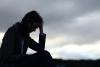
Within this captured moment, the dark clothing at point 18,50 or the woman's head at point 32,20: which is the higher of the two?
the woman's head at point 32,20

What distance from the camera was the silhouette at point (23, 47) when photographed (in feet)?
23.8

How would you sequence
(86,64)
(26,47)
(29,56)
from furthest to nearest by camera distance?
(86,64), (26,47), (29,56)

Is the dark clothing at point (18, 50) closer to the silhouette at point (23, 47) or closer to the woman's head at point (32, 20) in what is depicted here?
the silhouette at point (23, 47)

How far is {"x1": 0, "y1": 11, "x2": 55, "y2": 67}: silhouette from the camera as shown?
727 cm

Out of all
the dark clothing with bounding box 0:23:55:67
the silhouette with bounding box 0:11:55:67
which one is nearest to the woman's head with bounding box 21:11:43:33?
the silhouette with bounding box 0:11:55:67

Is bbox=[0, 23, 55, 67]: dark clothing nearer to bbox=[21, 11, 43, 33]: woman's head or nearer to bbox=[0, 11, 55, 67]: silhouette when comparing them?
bbox=[0, 11, 55, 67]: silhouette

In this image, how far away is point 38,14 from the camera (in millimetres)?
7488

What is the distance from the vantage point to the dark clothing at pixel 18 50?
7270 millimetres

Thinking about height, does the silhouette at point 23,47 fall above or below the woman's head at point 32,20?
below

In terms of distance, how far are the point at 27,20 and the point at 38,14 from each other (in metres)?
0.19

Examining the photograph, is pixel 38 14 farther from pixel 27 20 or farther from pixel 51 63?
pixel 51 63

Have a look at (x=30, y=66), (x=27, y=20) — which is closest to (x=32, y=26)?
(x=27, y=20)

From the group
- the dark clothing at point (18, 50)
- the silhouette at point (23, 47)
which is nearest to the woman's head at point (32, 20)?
the silhouette at point (23, 47)

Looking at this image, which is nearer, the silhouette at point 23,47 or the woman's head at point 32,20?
the silhouette at point 23,47
